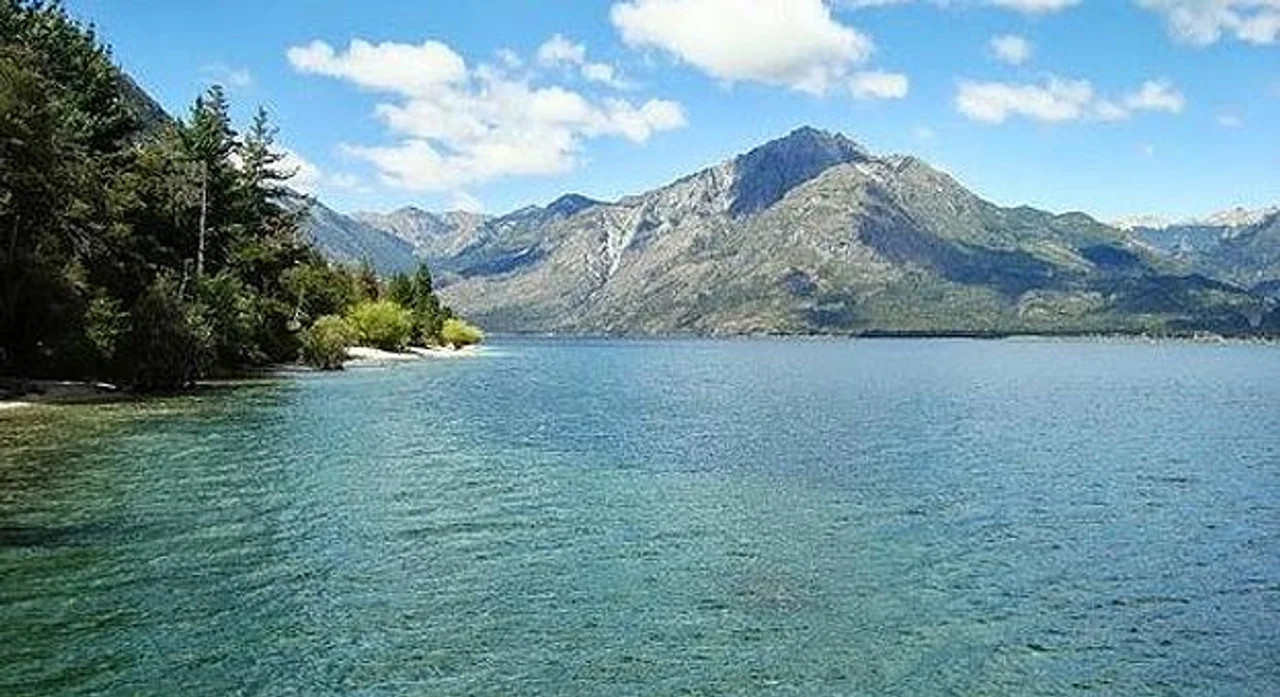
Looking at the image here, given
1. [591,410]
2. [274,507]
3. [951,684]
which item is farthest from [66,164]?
[951,684]

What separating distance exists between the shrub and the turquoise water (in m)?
57.1

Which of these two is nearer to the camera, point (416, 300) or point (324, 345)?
point (324, 345)

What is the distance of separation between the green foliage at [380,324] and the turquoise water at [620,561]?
309ft

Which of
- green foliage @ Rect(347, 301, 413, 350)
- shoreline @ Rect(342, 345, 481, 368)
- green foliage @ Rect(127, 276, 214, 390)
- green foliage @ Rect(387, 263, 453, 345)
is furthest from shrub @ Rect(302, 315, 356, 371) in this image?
green foliage @ Rect(387, 263, 453, 345)

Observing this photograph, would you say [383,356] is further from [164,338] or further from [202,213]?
[164,338]

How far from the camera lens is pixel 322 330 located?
124m

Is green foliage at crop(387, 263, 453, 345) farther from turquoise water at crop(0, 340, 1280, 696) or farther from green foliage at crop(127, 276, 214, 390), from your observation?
turquoise water at crop(0, 340, 1280, 696)

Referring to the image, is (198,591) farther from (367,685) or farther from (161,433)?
(161,433)

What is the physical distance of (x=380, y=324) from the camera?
160875 mm

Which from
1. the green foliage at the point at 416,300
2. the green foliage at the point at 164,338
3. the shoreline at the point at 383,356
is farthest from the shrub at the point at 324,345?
the green foliage at the point at 416,300

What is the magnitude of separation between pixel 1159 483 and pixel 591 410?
144 feet

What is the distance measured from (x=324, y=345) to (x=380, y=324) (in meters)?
38.8

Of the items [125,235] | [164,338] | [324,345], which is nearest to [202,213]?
[125,235]

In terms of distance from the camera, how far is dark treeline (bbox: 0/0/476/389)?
69.6 m
